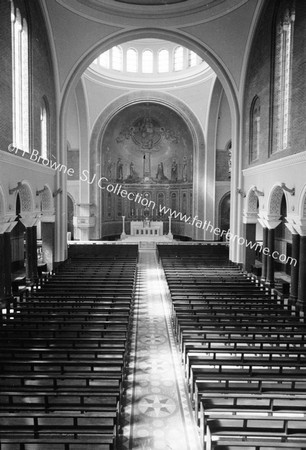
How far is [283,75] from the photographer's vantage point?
18094mm

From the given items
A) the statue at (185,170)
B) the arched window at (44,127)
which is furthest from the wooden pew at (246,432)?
the statue at (185,170)

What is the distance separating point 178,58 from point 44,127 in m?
19.5

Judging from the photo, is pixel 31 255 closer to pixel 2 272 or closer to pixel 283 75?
pixel 2 272

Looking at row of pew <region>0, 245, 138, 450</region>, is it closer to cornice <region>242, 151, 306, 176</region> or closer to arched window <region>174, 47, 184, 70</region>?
cornice <region>242, 151, 306, 176</region>

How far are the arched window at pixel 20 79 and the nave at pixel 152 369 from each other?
720 cm

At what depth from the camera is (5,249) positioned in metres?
15.8

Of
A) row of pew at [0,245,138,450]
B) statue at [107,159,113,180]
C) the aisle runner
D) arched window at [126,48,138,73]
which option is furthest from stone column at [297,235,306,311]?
arched window at [126,48,138,73]

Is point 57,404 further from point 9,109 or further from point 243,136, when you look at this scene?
point 243,136

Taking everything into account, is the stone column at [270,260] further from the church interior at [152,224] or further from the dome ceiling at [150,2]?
the dome ceiling at [150,2]

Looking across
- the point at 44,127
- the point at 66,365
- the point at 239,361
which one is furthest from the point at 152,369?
the point at 44,127

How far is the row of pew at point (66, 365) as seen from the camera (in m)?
6.14

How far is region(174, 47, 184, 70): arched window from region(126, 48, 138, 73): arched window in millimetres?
3851

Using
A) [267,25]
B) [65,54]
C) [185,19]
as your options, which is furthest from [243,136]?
[65,54]

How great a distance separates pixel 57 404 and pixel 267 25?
20.5 meters
